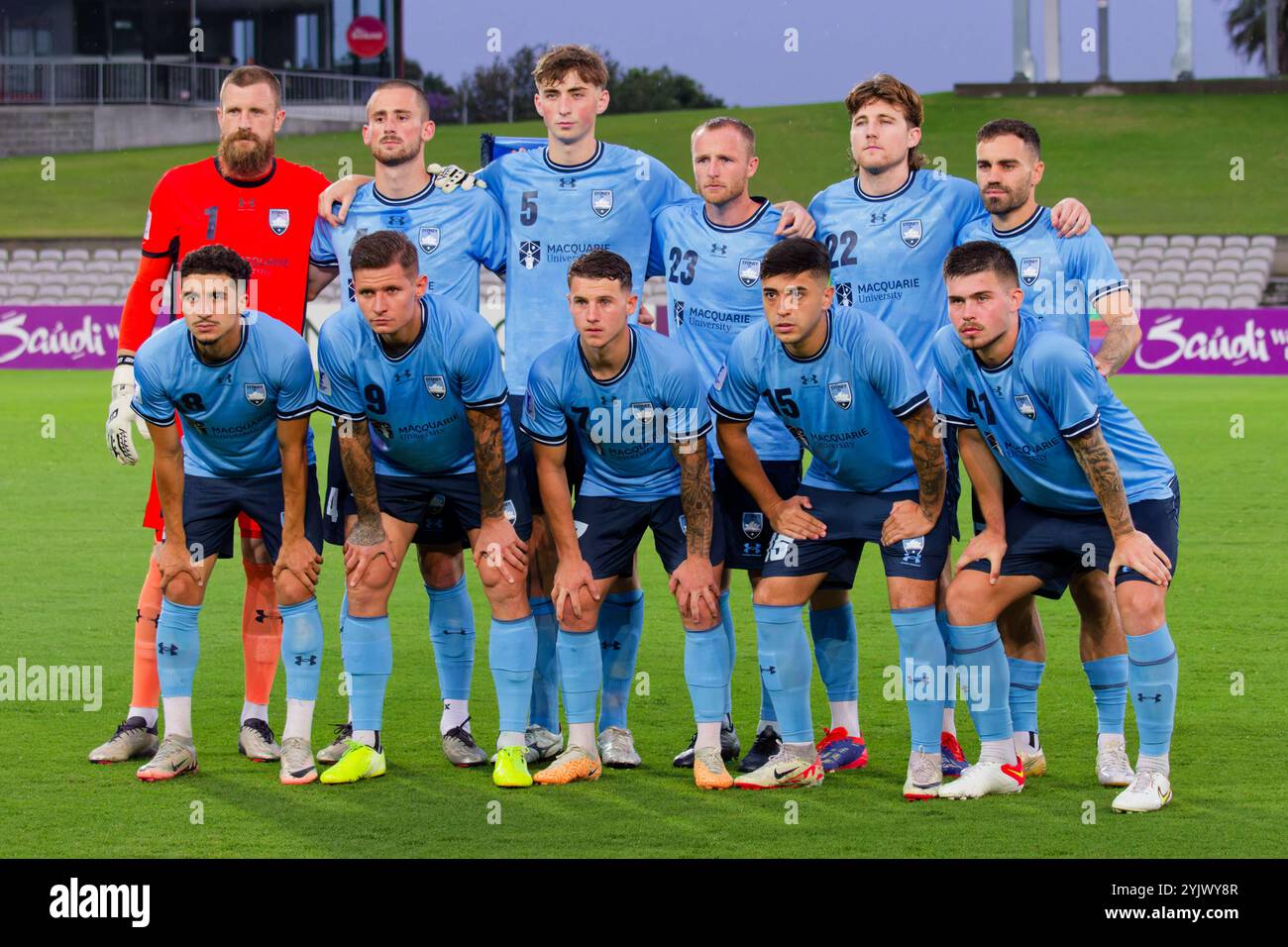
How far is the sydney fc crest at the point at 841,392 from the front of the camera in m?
5.83

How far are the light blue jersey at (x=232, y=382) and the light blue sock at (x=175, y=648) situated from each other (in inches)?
25.0

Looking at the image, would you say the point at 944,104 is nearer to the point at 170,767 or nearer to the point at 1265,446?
the point at 1265,446

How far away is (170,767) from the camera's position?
5.97 m

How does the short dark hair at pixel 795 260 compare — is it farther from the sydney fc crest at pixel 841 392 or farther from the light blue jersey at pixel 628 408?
the light blue jersey at pixel 628 408

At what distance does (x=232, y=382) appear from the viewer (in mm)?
6020

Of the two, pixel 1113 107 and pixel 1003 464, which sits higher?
pixel 1113 107

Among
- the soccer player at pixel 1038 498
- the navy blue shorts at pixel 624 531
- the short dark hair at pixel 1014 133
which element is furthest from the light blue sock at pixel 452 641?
the short dark hair at pixel 1014 133

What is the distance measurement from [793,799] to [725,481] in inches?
51.7

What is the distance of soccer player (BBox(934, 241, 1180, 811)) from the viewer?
218 inches

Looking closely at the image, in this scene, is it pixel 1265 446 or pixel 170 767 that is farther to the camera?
pixel 1265 446

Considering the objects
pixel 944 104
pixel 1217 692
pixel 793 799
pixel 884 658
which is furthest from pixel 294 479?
pixel 944 104

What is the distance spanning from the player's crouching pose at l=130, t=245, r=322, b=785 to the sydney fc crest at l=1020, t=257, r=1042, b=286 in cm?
265

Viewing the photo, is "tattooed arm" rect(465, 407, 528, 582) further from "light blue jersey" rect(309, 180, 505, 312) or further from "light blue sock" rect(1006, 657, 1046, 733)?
"light blue sock" rect(1006, 657, 1046, 733)

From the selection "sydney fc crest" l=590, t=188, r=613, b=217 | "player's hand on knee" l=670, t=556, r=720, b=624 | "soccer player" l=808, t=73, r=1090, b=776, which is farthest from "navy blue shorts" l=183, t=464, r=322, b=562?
"soccer player" l=808, t=73, r=1090, b=776
